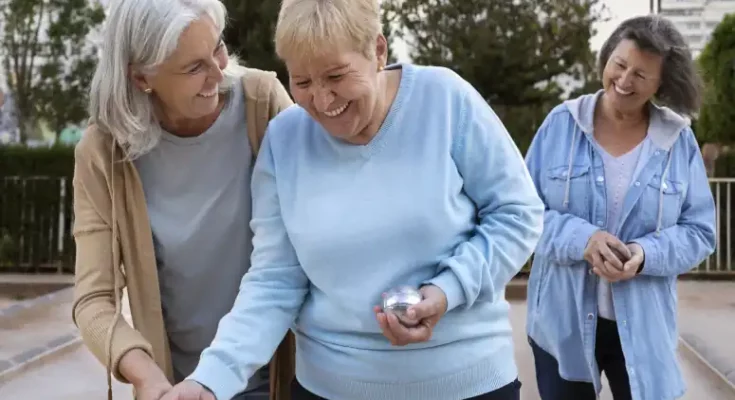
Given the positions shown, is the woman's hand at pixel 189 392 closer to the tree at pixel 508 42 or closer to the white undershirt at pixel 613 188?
the white undershirt at pixel 613 188

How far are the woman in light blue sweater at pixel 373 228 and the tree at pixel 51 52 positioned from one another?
11.1 meters

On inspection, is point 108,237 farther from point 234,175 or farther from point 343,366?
point 343,366

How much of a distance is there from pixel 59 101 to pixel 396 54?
4.60 m

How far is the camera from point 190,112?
6.33 ft

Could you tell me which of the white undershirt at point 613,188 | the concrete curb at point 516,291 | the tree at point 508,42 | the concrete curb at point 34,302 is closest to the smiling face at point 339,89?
the white undershirt at point 613,188

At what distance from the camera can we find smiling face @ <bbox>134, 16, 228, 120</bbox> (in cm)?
187

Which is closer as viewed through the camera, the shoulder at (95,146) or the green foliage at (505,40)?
the shoulder at (95,146)

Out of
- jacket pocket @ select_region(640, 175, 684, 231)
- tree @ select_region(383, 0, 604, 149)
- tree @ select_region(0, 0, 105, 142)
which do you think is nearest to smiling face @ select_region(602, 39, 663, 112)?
jacket pocket @ select_region(640, 175, 684, 231)

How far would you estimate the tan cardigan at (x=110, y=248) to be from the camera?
1.92 metres

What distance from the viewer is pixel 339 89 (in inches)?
67.8

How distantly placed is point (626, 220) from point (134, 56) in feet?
5.09

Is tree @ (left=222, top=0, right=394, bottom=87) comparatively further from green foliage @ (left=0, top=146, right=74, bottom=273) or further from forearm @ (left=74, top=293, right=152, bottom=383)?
forearm @ (left=74, top=293, right=152, bottom=383)

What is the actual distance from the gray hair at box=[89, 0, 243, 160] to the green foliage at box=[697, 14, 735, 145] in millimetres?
9096

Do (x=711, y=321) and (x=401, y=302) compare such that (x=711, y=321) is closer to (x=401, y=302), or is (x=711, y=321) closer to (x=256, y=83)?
(x=256, y=83)
